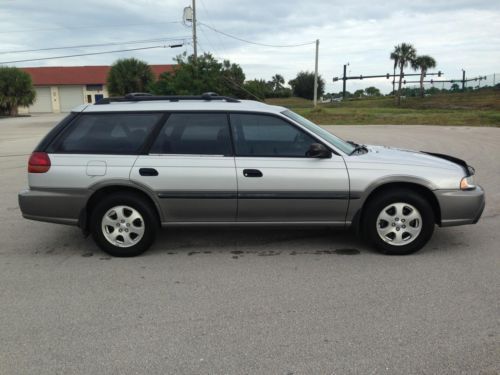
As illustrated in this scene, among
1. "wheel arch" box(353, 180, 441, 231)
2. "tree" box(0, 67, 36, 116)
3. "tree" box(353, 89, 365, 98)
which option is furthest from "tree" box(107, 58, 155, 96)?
"tree" box(353, 89, 365, 98)

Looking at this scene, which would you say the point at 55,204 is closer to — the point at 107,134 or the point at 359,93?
the point at 107,134

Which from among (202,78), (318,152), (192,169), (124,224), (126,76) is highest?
(126,76)

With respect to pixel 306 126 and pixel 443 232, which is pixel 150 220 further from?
pixel 443 232

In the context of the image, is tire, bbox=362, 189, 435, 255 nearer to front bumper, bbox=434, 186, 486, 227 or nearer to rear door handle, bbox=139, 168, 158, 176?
front bumper, bbox=434, 186, 486, 227

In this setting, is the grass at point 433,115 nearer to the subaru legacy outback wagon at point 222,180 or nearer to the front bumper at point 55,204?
the subaru legacy outback wagon at point 222,180

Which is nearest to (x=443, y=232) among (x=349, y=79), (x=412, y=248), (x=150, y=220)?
(x=412, y=248)

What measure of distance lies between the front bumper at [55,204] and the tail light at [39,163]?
0.69 ft

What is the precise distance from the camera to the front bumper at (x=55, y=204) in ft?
15.4

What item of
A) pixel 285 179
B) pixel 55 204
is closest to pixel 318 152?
pixel 285 179

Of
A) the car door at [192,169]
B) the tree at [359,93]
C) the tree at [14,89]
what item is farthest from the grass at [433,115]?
the tree at [359,93]

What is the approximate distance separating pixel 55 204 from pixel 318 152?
2780mm

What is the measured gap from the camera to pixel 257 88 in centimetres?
3191

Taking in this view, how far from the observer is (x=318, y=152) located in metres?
4.59

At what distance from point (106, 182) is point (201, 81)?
23.1 metres
